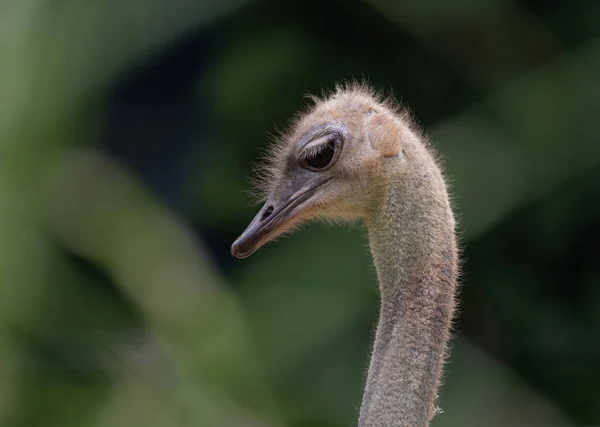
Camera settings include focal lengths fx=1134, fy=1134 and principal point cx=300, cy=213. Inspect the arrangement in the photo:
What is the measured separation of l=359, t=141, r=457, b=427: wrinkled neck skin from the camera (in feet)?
8.71

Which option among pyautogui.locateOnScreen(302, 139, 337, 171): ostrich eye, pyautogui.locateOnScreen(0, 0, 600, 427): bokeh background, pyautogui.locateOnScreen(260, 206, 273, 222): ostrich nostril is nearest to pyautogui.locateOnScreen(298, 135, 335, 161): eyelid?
pyautogui.locateOnScreen(302, 139, 337, 171): ostrich eye

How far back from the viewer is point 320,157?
2988 mm

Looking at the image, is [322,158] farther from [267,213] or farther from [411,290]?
[411,290]

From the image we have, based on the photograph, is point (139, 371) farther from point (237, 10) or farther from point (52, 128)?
point (237, 10)

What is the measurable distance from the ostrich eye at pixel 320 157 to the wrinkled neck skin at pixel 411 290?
184 millimetres

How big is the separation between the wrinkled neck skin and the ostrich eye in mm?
184

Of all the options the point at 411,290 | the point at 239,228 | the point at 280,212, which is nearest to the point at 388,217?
the point at 411,290

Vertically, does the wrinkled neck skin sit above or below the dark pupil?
below

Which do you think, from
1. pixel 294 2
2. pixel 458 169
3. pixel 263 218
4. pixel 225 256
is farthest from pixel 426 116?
pixel 263 218

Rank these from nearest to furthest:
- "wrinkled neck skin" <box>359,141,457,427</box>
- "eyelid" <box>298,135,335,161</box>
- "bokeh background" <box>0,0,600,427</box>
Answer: "wrinkled neck skin" <box>359,141,457,427</box> < "eyelid" <box>298,135,335,161</box> < "bokeh background" <box>0,0,600,427</box>

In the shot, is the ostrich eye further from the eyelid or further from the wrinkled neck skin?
the wrinkled neck skin

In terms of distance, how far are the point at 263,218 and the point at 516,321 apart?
2.80 metres

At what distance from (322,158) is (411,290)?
46cm

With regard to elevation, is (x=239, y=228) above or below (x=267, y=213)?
above
